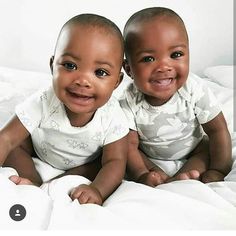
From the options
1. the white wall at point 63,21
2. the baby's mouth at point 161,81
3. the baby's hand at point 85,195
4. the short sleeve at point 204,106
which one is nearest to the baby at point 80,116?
the baby's hand at point 85,195

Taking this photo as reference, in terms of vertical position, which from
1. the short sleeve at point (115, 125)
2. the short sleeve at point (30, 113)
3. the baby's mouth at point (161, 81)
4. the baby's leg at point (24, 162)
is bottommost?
the baby's leg at point (24, 162)

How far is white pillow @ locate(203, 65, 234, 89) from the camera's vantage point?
172 cm

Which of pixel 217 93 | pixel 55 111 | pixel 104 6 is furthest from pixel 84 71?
pixel 104 6

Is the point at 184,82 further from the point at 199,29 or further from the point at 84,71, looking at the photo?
the point at 199,29

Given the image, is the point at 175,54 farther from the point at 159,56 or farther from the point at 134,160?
the point at 134,160

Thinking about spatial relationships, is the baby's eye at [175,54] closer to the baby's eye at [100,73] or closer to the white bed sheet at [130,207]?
the baby's eye at [100,73]

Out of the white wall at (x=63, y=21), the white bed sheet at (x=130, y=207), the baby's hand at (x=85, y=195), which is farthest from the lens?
the white wall at (x=63, y=21)

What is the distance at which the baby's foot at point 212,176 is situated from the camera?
106cm

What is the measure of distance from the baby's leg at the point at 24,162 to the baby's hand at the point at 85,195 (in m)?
0.17

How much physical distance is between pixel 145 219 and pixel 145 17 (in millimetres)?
524

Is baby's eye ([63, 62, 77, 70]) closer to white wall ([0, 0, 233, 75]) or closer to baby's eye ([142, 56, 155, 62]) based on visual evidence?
baby's eye ([142, 56, 155, 62])

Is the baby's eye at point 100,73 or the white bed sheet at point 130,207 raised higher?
the baby's eye at point 100,73

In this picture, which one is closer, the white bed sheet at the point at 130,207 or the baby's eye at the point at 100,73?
the white bed sheet at the point at 130,207

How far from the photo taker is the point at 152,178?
1.03 m
